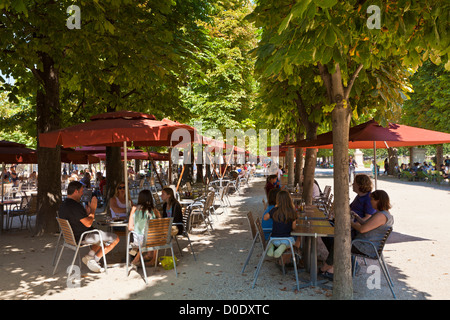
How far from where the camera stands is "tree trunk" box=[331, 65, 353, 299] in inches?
173

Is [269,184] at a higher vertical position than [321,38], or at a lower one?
lower

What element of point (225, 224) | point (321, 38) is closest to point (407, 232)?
point (225, 224)

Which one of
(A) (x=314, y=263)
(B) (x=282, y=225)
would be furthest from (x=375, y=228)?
(B) (x=282, y=225)

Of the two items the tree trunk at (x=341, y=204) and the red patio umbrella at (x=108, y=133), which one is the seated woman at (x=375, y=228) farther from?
the red patio umbrella at (x=108, y=133)

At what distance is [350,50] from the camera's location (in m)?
4.34

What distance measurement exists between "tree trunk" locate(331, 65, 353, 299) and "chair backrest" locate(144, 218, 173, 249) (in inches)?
→ 101

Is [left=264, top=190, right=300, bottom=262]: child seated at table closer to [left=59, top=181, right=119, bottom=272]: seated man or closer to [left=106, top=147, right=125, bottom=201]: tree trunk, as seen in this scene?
[left=59, top=181, right=119, bottom=272]: seated man

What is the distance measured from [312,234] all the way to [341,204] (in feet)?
2.13

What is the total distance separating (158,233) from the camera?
5469 millimetres

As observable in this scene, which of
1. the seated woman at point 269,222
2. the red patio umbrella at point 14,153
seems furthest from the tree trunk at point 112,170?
the seated woman at point 269,222

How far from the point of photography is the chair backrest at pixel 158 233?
17.5 feet
